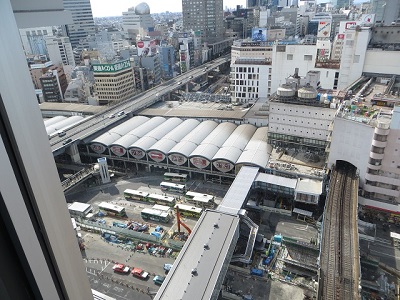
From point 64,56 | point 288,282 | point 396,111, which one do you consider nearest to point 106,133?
point 288,282

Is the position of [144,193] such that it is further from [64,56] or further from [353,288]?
[64,56]

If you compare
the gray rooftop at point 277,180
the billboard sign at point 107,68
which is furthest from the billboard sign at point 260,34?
the gray rooftop at point 277,180

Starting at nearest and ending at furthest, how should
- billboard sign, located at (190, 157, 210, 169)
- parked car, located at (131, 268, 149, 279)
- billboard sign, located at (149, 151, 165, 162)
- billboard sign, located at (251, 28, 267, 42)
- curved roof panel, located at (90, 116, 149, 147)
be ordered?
parked car, located at (131, 268, 149, 279)
billboard sign, located at (190, 157, 210, 169)
billboard sign, located at (149, 151, 165, 162)
curved roof panel, located at (90, 116, 149, 147)
billboard sign, located at (251, 28, 267, 42)

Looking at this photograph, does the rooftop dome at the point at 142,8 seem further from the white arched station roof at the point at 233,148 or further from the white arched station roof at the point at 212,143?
the white arched station roof at the point at 233,148

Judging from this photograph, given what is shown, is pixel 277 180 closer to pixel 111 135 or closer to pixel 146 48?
pixel 111 135

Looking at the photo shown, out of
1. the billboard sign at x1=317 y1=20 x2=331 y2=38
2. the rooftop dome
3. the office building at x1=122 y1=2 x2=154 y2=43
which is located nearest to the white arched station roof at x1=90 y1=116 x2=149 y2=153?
the billboard sign at x1=317 y1=20 x2=331 y2=38

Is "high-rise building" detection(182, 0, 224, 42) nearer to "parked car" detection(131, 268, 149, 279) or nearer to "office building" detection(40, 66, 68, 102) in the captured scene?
"office building" detection(40, 66, 68, 102)
